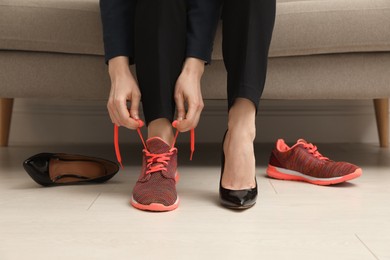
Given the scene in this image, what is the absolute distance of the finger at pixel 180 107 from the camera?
1.01 m

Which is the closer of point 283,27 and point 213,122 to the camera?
point 283,27

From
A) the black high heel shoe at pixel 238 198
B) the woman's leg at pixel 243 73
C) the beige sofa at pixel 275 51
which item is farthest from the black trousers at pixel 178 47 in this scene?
the beige sofa at pixel 275 51

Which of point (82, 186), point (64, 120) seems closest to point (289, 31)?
point (82, 186)

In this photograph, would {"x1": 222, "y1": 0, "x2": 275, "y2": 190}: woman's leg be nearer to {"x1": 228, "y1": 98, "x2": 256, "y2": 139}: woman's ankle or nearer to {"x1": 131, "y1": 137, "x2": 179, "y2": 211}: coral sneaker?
{"x1": 228, "y1": 98, "x2": 256, "y2": 139}: woman's ankle

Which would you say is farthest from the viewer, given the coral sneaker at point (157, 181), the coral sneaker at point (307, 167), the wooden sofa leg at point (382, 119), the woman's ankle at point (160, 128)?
the wooden sofa leg at point (382, 119)

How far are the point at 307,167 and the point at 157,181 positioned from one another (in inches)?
17.2

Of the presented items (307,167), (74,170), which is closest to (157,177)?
(74,170)

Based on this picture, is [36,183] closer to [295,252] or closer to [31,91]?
[31,91]

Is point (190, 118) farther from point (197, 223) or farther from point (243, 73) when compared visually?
point (197, 223)

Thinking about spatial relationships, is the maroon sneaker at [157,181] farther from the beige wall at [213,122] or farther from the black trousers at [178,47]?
the beige wall at [213,122]

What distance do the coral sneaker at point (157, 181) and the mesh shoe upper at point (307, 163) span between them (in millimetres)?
357

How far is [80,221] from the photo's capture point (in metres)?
0.85

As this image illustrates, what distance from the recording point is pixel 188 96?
3.30ft

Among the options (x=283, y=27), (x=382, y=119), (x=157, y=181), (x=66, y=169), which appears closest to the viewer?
(x=157, y=181)
